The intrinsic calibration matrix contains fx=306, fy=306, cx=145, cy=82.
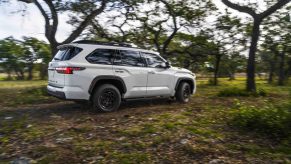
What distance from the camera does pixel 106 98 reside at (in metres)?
8.34

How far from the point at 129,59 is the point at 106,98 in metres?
1.38

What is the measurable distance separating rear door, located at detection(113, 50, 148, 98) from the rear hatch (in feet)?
3.97

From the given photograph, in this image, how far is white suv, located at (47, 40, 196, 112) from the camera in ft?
25.1

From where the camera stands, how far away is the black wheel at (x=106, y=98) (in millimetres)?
8062

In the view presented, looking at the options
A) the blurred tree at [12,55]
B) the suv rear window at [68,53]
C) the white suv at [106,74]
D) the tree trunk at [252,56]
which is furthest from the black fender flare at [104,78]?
the blurred tree at [12,55]

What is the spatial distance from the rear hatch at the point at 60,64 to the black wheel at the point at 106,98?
0.97 meters

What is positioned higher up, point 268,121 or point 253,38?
point 253,38

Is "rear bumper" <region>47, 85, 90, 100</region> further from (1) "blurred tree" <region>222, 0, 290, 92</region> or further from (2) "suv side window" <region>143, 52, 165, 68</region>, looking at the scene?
(1) "blurred tree" <region>222, 0, 290, 92</region>

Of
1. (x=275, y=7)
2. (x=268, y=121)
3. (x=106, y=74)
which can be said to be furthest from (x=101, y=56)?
(x=275, y=7)

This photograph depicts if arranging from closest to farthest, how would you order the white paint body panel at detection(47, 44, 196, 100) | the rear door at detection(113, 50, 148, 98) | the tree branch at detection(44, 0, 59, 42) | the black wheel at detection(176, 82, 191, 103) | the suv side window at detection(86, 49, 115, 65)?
the white paint body panel at detection(47, 44, 196, 100), the suv side window at detection(86, 49, 115, 65), the rear door at detection(113, 50, 148, 98), the black wheel at detection(176, 82, 191, 103), the tree branch at detection(44, 0, 59, 42)

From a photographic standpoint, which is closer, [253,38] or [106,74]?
[106,74]

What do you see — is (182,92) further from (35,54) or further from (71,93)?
(35,54)

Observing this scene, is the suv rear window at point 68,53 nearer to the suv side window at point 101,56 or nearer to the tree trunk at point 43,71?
the suv side window at point 101,56

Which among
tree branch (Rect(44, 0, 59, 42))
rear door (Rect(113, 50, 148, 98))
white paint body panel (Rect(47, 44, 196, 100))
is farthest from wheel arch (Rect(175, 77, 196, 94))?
tree branch (Rect(44, 0, 59, 42))
